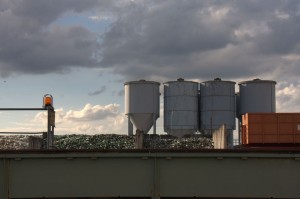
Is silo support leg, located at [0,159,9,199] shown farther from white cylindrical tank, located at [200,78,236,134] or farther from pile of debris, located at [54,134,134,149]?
white cylindrical tank, located at [200,78,236,134]

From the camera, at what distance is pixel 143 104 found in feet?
132

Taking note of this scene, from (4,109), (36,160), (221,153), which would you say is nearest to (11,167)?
(36,160)

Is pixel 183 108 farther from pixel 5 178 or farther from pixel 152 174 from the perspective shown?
pixel 5 178

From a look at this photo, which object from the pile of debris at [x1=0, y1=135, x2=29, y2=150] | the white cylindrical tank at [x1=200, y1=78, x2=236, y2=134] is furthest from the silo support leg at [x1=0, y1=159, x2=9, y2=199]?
the white cylindrical tank at [x1=200, y1=78, x2=236, y2=134]

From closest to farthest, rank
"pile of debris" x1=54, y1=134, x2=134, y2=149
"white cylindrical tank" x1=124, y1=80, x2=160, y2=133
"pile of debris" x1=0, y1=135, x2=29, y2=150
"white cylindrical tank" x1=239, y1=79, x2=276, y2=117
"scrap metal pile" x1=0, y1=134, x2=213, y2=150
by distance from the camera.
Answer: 1. "pile of debris" x1=0, y1=135, x2=29, y2=150
2. "scrap metal pile" x1=0, y1=134, x2=213, y2=150
3. "pile of debris" x1=54, y1=134, x2=134, y2=149
4. "white cylindrical tank" x1=239, y1=79, x2=276, y2=117
5. "white cylindrical tank" x1=124, y1=80, x2=160, y2=133

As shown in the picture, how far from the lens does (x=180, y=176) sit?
1132 centimetres

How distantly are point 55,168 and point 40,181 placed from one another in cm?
57

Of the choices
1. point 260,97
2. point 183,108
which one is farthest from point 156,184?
point 260,97

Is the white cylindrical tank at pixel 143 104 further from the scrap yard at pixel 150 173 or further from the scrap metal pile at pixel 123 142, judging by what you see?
the scrap yard at pixel 150 173

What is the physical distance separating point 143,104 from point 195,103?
16.9 ft

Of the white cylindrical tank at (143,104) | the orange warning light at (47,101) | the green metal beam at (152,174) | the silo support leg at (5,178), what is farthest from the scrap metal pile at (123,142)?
the silo support leg at (5,178)

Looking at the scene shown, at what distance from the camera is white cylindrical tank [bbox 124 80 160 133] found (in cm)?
Result: 4031

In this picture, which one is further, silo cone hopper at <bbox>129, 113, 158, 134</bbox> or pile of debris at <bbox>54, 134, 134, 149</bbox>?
silo cone hopper at <bbox>129, 113, 158, 134</bbox>

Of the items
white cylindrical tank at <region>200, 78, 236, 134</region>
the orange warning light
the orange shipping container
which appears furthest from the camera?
white cylindrical tank at <region>200, 78, 236, 134</region>
